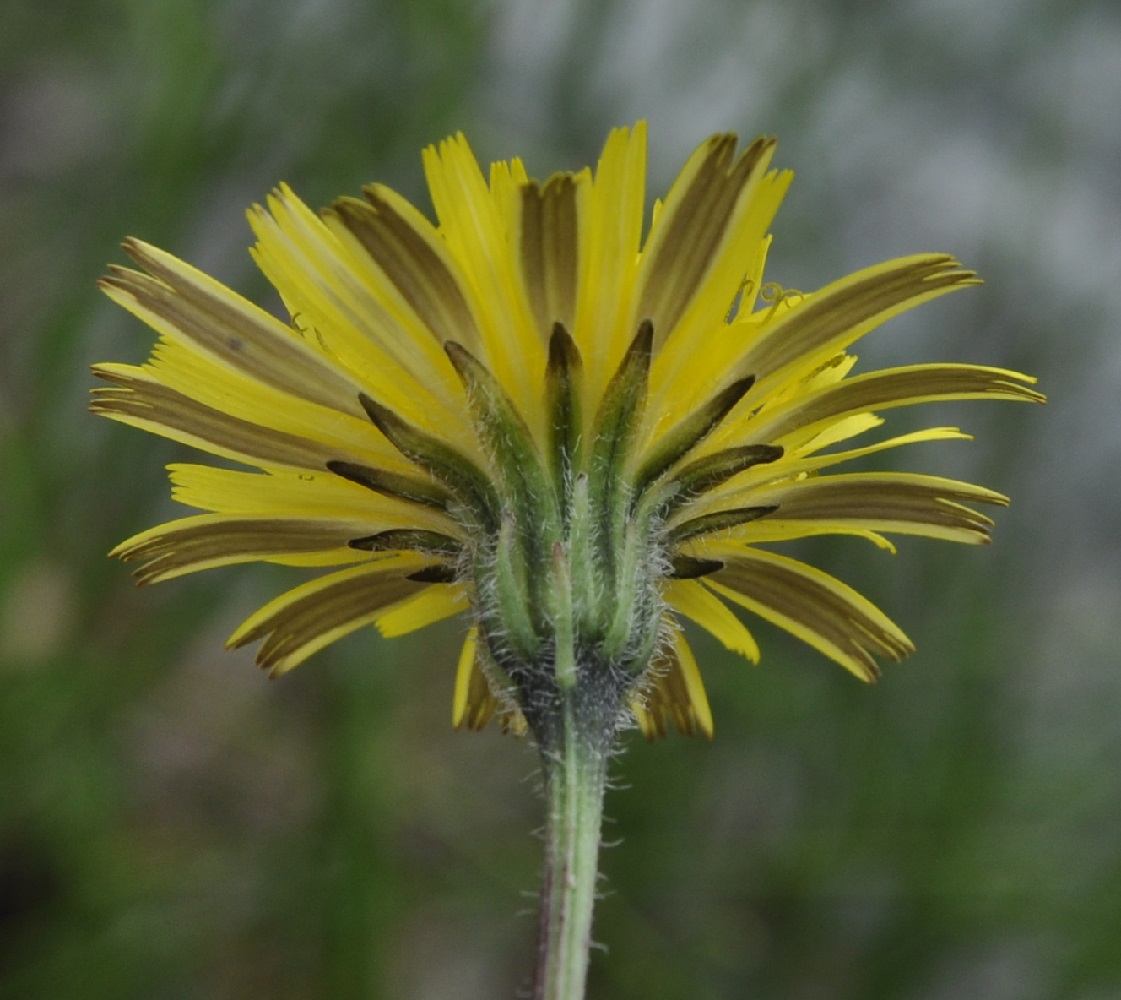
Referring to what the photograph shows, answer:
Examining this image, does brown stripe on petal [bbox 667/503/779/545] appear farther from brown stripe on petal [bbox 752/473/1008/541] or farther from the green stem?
the green stem

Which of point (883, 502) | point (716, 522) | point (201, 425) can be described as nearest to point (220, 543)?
point (201, 425)

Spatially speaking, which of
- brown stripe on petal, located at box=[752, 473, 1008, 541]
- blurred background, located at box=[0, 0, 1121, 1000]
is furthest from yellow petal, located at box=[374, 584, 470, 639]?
blurred background, located at box=[0, 0, 1121, 1000]

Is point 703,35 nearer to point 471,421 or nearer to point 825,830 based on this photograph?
point 825,830

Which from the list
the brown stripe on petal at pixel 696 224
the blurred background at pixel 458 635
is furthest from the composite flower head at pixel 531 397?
the blurred background at pixel 458 635

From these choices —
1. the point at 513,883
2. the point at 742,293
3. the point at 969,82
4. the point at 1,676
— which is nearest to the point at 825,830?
the point at 513,883

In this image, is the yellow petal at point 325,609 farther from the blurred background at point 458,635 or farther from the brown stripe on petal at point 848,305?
the blurred background at point 458,635

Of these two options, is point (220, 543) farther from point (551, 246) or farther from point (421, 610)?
point (551, 246)
